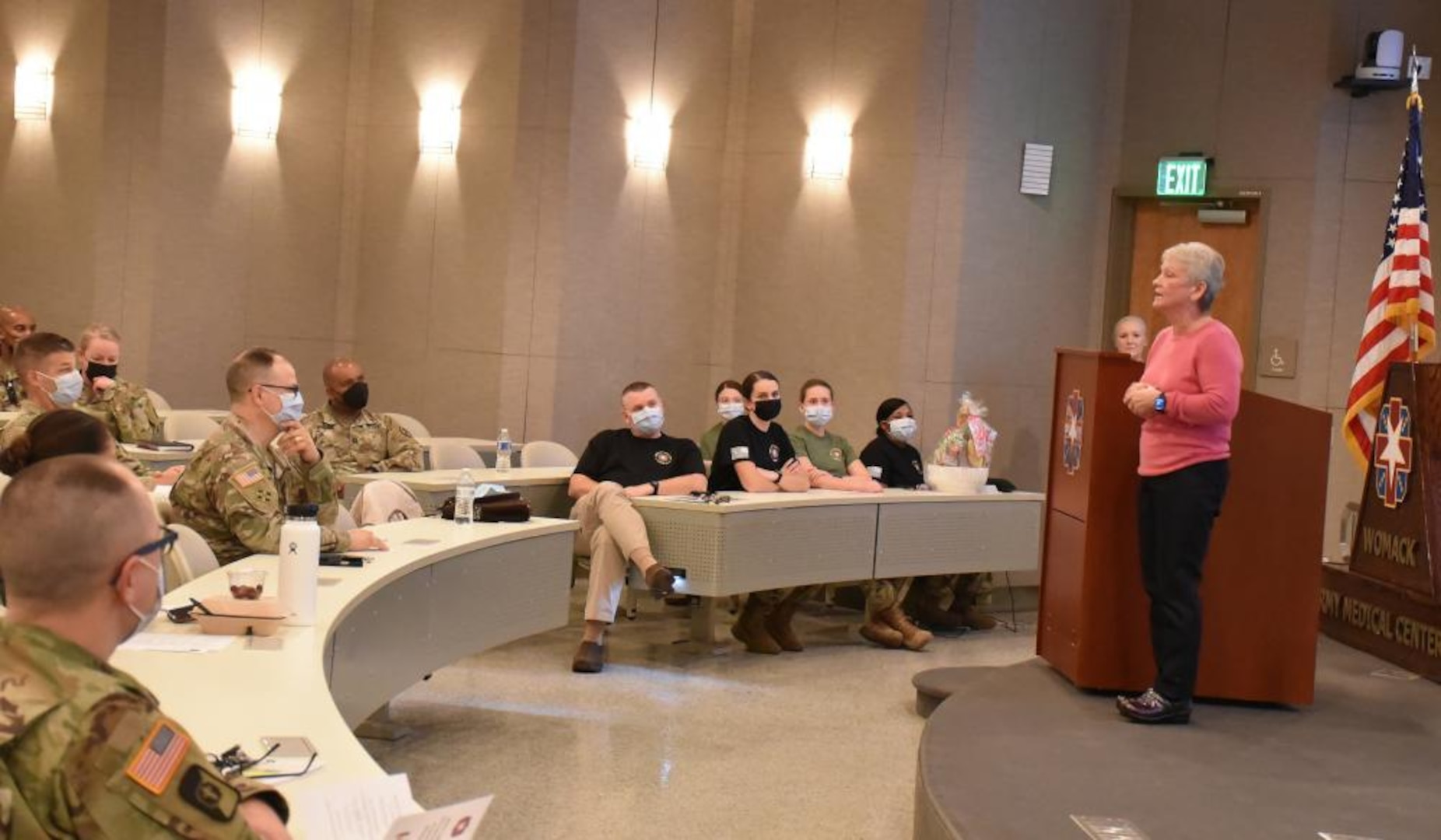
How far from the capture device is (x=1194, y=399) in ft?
14.4

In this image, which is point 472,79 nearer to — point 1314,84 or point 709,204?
point 709,204

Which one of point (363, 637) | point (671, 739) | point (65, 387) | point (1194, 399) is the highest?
point (1194, 399)

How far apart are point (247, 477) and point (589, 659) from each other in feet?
8.05

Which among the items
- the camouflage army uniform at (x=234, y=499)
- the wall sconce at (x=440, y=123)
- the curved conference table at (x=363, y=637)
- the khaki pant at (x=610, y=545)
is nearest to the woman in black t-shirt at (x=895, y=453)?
the khaki pant at (x=610, y=545)

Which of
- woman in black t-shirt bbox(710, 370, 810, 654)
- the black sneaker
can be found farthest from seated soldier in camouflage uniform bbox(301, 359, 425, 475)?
the black sneaker

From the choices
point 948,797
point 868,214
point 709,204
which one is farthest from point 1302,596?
point 709,204

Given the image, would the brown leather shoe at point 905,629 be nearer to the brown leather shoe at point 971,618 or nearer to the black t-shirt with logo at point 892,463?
the brown leather shoe at point 971,618

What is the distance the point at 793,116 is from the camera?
984 cm

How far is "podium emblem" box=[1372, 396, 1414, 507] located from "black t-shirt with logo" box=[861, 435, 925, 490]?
8.46 ft

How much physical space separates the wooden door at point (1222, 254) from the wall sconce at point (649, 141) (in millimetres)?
3134

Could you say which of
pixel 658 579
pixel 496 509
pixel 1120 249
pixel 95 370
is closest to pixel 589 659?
pixel 658 579

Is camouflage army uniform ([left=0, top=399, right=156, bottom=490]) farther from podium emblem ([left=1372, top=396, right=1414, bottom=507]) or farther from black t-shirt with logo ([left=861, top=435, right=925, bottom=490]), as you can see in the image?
podium emblem ([left=1372, top=396, right=1414, bottom=507])

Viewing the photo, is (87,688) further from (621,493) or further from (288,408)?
(621,493)

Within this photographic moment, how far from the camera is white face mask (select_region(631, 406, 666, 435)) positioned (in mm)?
6879
